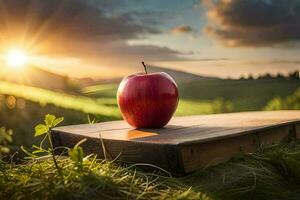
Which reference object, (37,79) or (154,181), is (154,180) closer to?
(154,181)

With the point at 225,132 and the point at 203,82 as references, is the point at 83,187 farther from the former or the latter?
the point at 203,82

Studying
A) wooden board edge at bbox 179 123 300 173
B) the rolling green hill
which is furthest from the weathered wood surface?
the rolling green hill

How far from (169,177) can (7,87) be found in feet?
10.7

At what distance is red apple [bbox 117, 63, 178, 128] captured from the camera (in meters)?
3.28

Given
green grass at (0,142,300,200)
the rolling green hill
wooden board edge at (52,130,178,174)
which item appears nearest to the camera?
green grass at (0,142,300,200)

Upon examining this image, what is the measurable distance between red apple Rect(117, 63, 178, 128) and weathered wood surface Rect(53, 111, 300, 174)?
0.10 m

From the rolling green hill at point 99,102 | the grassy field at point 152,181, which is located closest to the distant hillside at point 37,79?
the rolling green hill at point 99,102

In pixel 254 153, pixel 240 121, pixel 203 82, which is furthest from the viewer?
pixel 203 82

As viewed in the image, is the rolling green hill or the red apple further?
the rolling green hill

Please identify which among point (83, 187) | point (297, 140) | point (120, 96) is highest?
point (120, 96)

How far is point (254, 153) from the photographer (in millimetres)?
3236

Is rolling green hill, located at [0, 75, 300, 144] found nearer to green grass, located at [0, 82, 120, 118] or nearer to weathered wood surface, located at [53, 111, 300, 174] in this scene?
green grass, located at [0, 82, 120, 118]

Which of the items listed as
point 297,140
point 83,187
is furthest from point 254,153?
point 83,187

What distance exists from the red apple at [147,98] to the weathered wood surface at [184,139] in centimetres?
10
